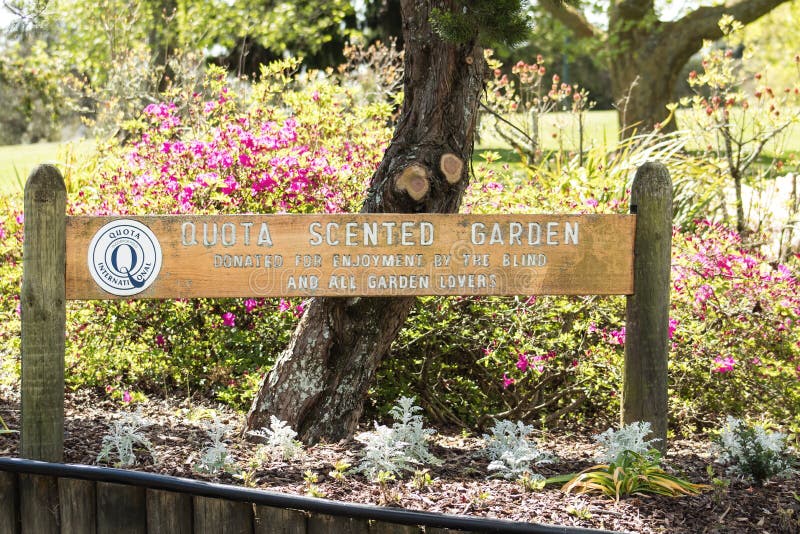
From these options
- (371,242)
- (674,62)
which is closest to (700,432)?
(371,242)

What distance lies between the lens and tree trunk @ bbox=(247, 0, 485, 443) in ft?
13.1

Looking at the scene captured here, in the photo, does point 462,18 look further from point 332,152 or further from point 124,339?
point 124,339

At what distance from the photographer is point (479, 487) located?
347cm

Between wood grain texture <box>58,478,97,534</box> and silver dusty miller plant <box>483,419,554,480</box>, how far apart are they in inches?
57.3

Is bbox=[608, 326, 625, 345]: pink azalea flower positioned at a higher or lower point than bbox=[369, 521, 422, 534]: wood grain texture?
higher

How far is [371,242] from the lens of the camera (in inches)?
141

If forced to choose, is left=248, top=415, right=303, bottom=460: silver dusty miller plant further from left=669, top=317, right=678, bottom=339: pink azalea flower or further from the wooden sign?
left=669, top=317, right=678, bottom=339: pink azalea flower

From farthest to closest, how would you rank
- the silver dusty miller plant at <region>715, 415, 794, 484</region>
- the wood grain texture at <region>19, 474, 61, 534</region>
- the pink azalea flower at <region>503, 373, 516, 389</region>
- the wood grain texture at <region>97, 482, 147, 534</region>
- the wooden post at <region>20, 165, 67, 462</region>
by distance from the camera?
the pink azalea flower at <region>503, 373, 516, 389</region> → the silver dusty miller plant at <region>715, 415, 794, 484</region> → the wooden post at <region>20, 165, 67, 462</region> → the wood grain texture at <region>19, 474, 61, 534</region> → the wood grain texture at <region>97, 482, 147, 534</region>

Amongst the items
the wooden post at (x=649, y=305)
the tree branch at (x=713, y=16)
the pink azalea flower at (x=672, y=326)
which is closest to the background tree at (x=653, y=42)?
the tree branch at (x=713, y=16)

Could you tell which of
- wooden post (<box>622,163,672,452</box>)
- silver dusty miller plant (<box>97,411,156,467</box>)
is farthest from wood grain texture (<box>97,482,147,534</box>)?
wooden post (<box>622,163,672,452</box>)

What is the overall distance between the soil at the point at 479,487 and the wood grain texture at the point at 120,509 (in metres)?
0.32

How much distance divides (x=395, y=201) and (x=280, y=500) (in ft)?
4.86

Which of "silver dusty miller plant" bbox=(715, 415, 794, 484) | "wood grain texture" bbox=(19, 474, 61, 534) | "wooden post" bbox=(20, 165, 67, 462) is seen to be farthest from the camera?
"silver dusty miller plant" bbox=(715, 415, 794, 484)

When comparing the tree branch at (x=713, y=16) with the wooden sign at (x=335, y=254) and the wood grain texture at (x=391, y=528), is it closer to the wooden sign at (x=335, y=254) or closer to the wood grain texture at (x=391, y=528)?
the wooden sign at (x=335, y=254)
